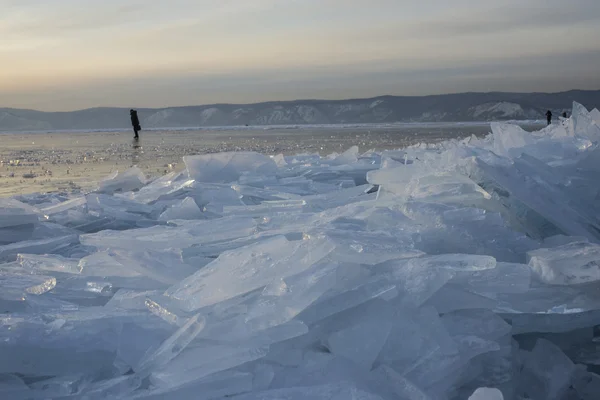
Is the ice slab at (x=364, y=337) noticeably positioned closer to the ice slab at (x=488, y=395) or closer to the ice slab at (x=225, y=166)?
the ice slab at (x=488, y=395)

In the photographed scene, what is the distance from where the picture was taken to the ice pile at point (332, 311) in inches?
64.4

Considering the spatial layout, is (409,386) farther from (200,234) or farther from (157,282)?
(200,234)

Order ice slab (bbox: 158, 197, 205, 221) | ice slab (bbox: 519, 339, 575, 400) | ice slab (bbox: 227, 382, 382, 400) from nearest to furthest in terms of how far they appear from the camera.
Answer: ice slab (bbox: 227, 382, 382, 400) < ice slab (bbox: 519, 339, 575, 400) < ice slab (bbox: 158, 197, 205, 221)

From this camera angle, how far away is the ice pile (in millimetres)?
1636

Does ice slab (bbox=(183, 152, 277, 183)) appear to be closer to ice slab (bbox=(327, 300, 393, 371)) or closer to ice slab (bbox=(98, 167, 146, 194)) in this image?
ice slab (bbox=(98, 167, 146, 194))

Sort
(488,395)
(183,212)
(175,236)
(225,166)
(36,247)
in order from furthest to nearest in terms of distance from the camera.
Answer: (225,166)
(183,212)
(36,247)
(175,236)
(488,395)

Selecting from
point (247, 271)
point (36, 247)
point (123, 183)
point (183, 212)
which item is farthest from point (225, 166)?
point (247, 271)

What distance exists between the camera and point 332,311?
1796 mm

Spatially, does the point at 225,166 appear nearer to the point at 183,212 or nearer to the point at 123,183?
the point at 123,183

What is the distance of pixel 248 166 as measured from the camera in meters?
5.47

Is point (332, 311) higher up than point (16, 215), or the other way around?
point (16, 215)

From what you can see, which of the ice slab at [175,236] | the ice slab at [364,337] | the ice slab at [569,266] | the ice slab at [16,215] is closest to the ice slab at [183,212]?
the ice slab at [175,236]

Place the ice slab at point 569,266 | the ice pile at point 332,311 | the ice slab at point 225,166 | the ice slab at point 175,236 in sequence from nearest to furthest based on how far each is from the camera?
1. the ice pile at point 332,311
2. the ice slab at point 569,266
3. the ice slab at point 175,236
4. the ice slab at point 225,166

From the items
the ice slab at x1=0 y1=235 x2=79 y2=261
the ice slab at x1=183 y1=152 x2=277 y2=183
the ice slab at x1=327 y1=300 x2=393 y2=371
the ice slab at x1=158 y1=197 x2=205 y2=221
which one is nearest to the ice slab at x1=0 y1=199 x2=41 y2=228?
the ice slab at x1=0 y1=235 x2=79 y2=261
